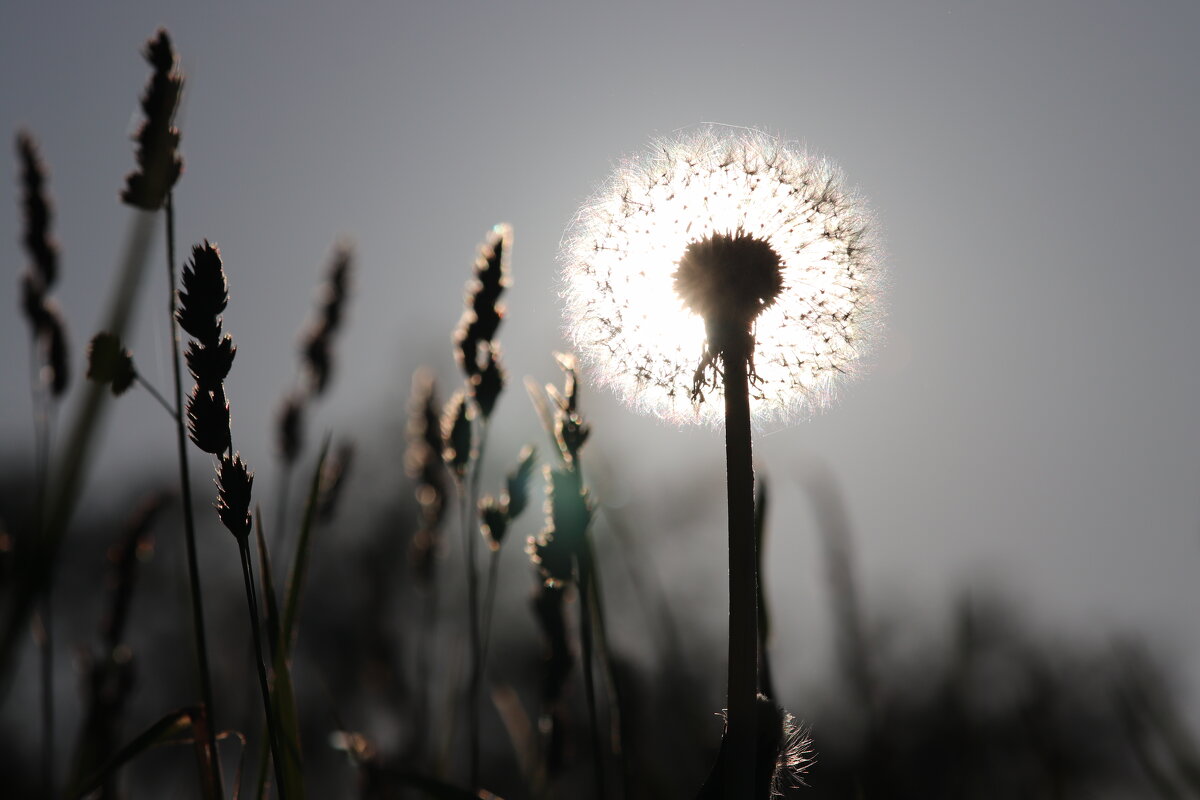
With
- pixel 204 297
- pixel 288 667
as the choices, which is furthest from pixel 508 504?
pixel 204 297

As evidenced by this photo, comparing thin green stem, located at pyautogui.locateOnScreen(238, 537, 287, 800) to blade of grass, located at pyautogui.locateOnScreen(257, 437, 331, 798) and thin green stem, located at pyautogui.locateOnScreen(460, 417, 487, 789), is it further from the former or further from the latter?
thin green stem, located at pyautogui.locateOnScreen(460, 417, 487, 789)

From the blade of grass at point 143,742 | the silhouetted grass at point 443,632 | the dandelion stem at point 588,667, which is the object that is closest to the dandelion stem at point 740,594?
the silhouetted grass at point 443,632

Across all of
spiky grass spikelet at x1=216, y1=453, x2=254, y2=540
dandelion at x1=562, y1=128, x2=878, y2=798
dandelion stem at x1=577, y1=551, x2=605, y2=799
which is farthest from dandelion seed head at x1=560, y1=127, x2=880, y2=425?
spiky grass spikelet at x1=216, y1=453, x2=254, y2=540

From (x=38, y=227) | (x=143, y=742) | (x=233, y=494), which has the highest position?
(x=38, y=227)

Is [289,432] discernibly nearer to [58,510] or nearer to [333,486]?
[333,486]

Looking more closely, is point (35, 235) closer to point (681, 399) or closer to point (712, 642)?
point (681, 399)

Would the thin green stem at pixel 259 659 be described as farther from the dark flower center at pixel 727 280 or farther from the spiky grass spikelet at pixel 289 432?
the spiky grass spikelet at pixel 289 432
